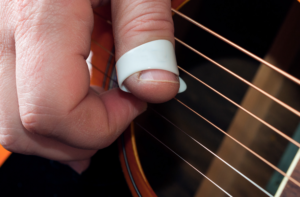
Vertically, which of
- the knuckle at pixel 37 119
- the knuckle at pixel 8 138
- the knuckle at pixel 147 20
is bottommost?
the knuckle at pixel 8 138

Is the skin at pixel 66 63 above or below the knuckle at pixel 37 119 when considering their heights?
above

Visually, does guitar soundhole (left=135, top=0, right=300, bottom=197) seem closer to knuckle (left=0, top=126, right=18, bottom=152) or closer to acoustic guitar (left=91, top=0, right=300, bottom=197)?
acoustic guitar (left=91, top=0, right=300, bottom=197)

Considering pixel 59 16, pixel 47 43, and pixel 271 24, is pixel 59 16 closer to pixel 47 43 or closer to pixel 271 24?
A: pixel 47 43

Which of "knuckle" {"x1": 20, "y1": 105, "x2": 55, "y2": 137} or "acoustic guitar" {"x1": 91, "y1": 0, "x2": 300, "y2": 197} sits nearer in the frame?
"knuckle" {"x1": 20, "y1": 105, "x2": 55, "y2": 137}

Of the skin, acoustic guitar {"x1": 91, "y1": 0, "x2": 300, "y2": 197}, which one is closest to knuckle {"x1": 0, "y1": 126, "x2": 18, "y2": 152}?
the skin

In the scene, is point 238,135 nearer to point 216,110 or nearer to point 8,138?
point 216,110

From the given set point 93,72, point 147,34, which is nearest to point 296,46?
point 147,34

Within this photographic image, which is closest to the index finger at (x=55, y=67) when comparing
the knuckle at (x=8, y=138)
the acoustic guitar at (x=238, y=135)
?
the knuckle at (x=8, y=138)

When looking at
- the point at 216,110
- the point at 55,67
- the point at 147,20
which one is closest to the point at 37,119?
the point at 55,67

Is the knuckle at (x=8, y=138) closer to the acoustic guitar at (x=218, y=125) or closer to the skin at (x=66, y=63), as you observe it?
the skin at (x=66, y=63)
